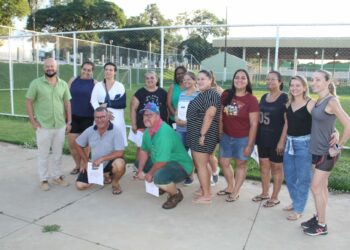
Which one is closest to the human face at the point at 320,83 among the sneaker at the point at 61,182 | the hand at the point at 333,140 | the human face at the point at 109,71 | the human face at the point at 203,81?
the hand at the point at 333,140

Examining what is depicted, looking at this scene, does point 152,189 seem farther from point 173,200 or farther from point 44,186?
point 44,186

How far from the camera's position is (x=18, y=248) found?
11.7 feet

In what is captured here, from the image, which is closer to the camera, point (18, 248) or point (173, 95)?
point (18, 248)

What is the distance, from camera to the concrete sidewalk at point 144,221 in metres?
3.74

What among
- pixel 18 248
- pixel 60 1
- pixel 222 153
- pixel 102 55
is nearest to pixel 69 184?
pixel 18 248

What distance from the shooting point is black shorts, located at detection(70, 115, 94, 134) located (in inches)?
233

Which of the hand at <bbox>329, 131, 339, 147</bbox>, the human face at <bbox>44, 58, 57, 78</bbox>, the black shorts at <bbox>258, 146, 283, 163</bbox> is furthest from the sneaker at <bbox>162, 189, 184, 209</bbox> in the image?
the human face at <bbox>44, 58, 57, 78</bbox>

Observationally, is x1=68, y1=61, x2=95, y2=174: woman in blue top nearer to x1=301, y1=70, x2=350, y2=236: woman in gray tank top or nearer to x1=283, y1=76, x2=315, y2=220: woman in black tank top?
x1=283, y1=76, x2=315, y2=220: woman in black tank top

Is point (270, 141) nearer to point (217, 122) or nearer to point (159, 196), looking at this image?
point (217, 122)

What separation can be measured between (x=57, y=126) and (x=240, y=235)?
9.70ft

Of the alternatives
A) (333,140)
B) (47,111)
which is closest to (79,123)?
(47,111)

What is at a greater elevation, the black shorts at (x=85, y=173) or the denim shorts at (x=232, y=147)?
the denim shorts at (x=232, y=147)

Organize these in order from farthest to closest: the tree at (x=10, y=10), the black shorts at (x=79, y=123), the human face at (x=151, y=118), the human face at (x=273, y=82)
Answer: the tree at (x=10, y=10) → the black shorts at (x=79, y=123) → the human face at (x=151, y=118) → the human face at (x=273, y=82)

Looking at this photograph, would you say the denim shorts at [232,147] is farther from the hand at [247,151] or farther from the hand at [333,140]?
the hand at [333,140]
